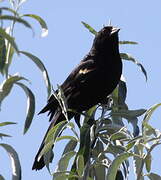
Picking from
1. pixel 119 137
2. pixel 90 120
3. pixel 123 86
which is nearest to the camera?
pixel 119 137

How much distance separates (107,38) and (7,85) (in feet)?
8.49

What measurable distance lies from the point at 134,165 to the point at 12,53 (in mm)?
789

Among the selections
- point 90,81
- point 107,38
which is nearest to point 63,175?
point 90,81

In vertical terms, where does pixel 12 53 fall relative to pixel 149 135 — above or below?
above

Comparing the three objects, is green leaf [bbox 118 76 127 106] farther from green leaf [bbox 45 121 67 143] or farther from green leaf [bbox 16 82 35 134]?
green leaf [bbox 16 82 35 134]

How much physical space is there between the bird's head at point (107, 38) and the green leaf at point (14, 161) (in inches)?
95.9

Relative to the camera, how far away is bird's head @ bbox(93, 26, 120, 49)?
194 inches

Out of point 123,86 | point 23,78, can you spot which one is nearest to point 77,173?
point 23,78

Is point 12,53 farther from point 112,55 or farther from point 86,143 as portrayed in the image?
point 112,55

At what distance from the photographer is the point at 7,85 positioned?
250 centimetres

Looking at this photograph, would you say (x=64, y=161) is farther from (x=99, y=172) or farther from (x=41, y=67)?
(x=41, y=67)

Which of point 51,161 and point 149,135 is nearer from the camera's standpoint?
point 149,135

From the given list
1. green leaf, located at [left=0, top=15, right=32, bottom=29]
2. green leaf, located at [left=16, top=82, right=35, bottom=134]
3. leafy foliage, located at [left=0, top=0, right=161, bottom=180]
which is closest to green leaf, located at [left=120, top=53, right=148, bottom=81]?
leafy foliage, located at [left=0, top=0, right=161, bottom=180]

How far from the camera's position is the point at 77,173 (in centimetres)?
286
